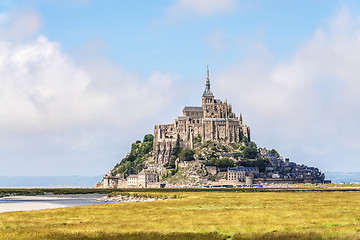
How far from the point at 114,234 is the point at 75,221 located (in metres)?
10.7

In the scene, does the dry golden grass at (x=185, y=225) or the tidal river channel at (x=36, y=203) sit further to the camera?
the tidal river channel at (x=36, y=203)

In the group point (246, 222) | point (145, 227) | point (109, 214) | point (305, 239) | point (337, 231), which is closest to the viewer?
point (305, 239)

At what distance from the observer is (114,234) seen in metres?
38.9

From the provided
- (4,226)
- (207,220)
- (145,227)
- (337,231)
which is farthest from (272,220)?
(4,226)

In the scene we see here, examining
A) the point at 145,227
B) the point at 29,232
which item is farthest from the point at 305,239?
the point at 29,232

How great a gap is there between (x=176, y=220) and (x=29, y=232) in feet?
43.2

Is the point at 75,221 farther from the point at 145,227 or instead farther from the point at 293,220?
the point at 293,220

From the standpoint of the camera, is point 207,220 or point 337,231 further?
point 207,220

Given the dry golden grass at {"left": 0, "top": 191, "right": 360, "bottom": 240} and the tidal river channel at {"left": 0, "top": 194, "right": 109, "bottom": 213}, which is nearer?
the dry golden grass at {"left": 0, "top": 191, "right": 360, "bottom": 240}

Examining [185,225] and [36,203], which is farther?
[36,203]

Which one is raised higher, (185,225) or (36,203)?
(36,203)

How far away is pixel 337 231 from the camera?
3938cm

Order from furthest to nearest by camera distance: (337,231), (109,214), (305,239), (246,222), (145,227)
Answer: (109,214) < (246,222) < (145,227) < (337,231) < (305,239)

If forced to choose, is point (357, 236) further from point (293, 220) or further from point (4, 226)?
point (4, 226)
